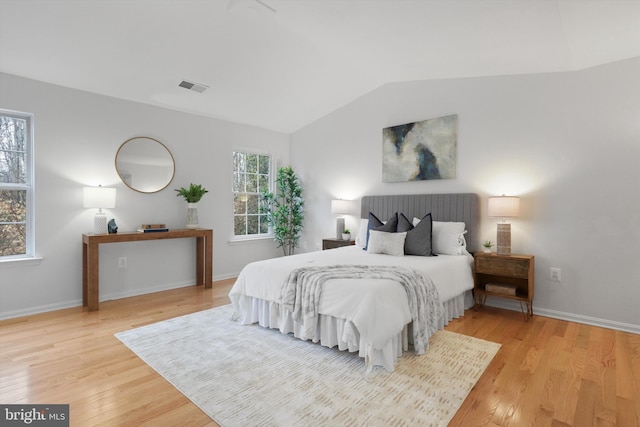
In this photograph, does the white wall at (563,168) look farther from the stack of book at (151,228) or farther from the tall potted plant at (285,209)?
the stack of book at (151,228)

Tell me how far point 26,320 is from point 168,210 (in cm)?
193

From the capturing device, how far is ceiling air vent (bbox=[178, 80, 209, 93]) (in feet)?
13.5

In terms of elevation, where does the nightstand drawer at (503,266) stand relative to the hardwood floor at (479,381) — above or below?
above

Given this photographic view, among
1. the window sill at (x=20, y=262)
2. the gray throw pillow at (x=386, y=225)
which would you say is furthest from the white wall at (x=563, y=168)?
the window sill at (x=20, y=262)

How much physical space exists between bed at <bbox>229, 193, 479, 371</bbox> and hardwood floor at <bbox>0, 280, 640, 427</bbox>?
546mm

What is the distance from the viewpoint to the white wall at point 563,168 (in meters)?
3.23

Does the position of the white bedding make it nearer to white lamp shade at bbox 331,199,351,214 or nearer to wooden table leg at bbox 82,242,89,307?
white lamp shade at bbox 331,199,351,214

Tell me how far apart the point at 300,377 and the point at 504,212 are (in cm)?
274

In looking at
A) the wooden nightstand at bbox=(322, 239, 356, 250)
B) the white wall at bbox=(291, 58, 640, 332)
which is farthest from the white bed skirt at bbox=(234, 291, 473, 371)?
the wooden nightstand at bbox=(322, 239, 356, 250)

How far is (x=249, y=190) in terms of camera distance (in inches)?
228

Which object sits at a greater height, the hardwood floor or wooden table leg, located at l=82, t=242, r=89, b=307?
wooden table leg, located at l=82, t=242, r=89, b=307

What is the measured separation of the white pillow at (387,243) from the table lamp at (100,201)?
3079mm

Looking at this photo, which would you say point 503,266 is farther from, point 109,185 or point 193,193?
point 109,185

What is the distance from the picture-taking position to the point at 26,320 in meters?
3.44
